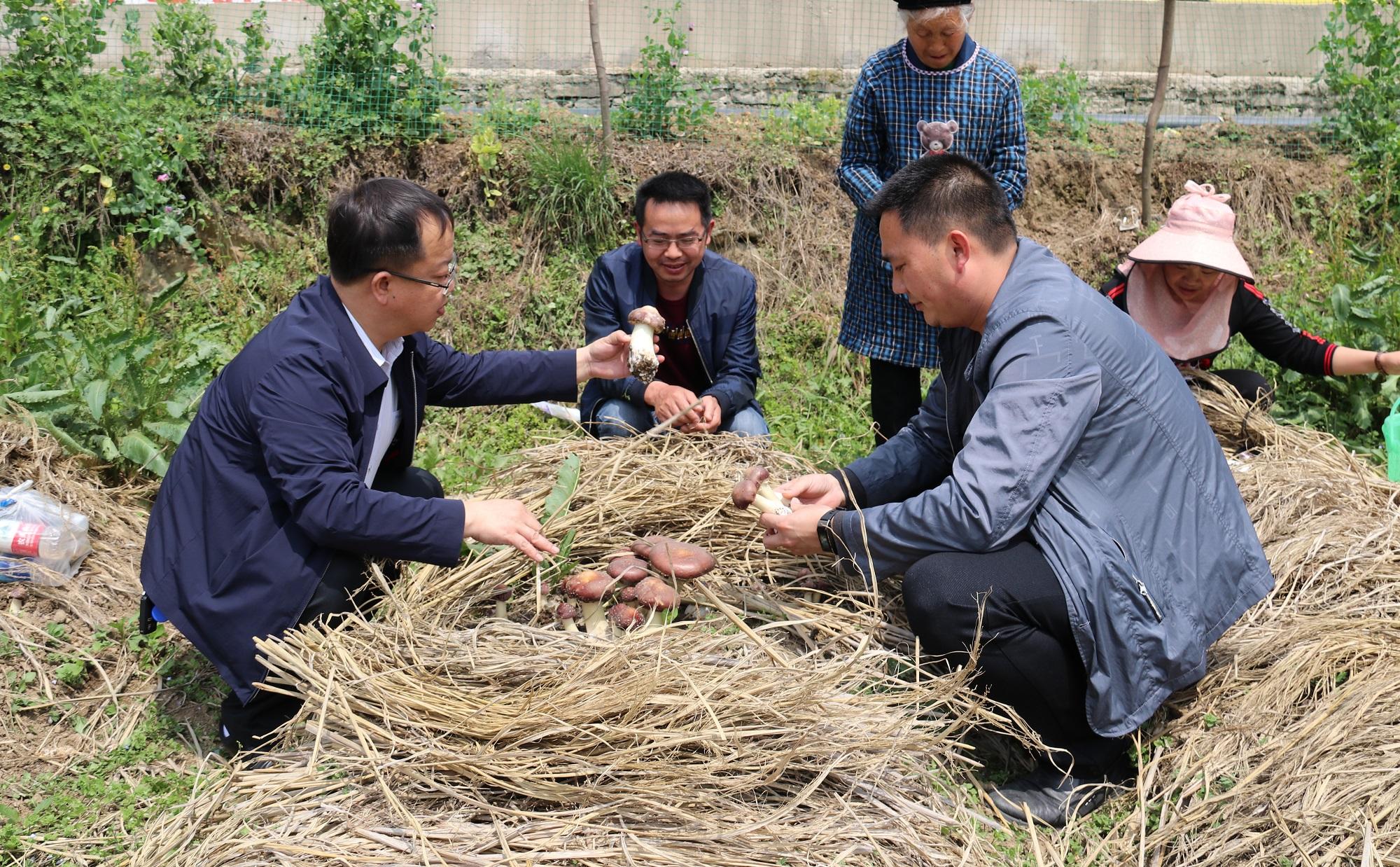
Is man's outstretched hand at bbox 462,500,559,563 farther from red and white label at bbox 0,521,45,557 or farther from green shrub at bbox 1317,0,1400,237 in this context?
green shrub at bbox 1317,0,1400,237

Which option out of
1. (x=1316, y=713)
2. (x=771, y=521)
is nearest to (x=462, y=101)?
(x=771, y=521)

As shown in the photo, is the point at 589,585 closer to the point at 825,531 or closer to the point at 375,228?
the point at 825,531

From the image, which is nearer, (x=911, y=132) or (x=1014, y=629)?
(x=1014, y=629)

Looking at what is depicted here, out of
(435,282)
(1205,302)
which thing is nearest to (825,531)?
(435,282)

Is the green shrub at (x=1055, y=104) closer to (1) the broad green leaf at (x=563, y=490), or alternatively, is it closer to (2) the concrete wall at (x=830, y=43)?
(2) the concrete wall at (x=830, y=43)

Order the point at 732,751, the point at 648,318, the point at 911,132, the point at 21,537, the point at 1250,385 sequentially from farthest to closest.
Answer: the point at 1250,385 → the point at 911,132 → the point at 648,318 → the point at 21,537 → the point at 732,751

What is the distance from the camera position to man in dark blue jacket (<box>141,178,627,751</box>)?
2791 mm

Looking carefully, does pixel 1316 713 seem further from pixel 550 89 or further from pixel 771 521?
pixel 550 89

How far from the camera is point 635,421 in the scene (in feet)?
14.4

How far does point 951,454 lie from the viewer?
3348 mm

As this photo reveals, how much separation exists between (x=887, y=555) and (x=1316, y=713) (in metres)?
1.15

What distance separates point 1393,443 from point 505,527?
11.6 feet

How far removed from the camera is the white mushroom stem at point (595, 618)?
306cm

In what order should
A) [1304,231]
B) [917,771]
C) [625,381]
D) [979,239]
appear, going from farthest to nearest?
[1304,231] < [625,381] < [979,239] < [917,771]
